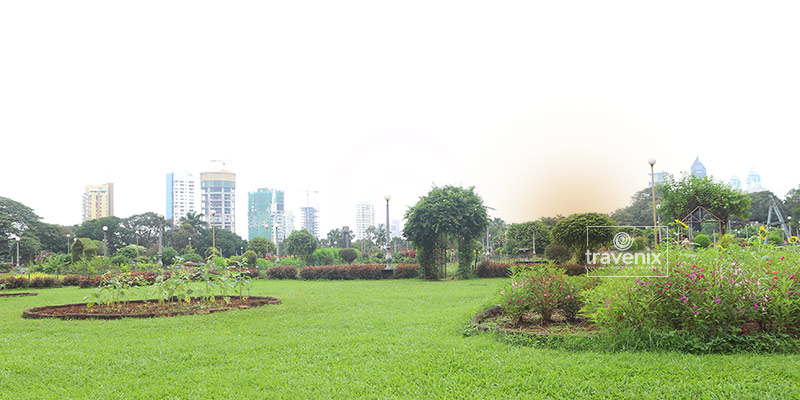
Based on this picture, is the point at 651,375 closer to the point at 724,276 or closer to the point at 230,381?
the point at 724,276

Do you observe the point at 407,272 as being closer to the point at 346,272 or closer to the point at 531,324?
the point at 346,272

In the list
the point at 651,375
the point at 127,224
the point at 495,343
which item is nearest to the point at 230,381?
the point at 495,343

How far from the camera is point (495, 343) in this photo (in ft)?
16.4

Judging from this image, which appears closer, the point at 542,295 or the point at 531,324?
the point at 542,295

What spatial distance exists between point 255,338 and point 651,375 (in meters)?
4.13

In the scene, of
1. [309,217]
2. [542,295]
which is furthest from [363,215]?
[542,295]

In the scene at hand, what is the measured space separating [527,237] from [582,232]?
32.3ft

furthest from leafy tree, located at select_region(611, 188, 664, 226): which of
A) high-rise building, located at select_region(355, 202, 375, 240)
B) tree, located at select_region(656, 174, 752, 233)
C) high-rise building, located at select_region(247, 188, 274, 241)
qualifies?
high-rise building, located at select_region(247, 188, 274, 241)

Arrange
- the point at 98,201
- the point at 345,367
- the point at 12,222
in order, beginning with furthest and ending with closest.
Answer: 1. the point at 98,201
2. the point at 12,222
3. the point at 345,367

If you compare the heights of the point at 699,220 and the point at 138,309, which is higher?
the point at 699,220

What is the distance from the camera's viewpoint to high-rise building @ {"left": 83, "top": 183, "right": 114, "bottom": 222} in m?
75.1

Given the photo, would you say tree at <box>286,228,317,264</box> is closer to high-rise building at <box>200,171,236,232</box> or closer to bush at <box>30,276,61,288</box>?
bush at <box>30,276,61,288</box>

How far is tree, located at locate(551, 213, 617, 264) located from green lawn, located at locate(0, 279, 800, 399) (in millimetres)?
10797

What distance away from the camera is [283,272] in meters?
19.0
